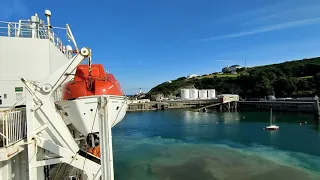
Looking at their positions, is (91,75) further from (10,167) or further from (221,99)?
(221,99)

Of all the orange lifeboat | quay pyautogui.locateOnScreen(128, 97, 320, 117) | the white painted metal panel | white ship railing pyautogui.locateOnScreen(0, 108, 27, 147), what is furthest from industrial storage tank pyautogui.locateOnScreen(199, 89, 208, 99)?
white ship railing pyautogui.locateOnScreen(0, 108, 27, 147)

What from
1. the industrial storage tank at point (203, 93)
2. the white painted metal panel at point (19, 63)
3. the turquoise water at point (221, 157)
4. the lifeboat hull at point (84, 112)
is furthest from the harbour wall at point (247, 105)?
the white painted metal panel at point (19, 63)

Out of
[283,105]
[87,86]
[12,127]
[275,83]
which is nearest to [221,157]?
[87,86]

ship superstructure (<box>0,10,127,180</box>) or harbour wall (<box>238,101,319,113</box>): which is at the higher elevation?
ship superstructure (<box>0,10,127,180</box>)

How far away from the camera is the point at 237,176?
18.0 meters

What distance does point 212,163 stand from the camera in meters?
21.4

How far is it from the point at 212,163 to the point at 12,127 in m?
17.3

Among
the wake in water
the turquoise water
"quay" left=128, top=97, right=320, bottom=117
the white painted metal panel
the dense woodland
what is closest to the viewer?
the white painted metal panel

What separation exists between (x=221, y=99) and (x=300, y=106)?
25.5m

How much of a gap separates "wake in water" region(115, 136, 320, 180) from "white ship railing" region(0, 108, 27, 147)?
11085 millimetres

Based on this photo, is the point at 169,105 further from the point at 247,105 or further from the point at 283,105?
the point at 283,105

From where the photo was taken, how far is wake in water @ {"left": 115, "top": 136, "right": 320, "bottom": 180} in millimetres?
18359

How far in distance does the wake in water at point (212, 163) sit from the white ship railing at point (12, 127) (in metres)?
11.1

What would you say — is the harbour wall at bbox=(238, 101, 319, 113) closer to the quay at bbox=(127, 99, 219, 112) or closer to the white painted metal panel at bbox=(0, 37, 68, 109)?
the quay at bbox=(127, 99, 219, 112)
